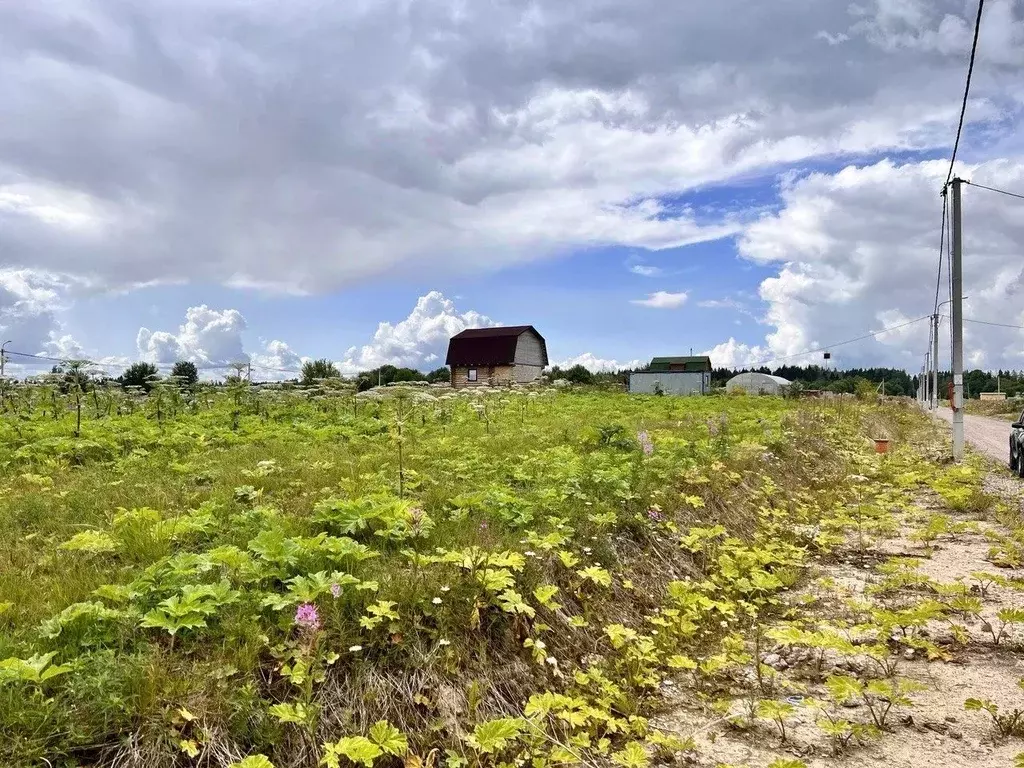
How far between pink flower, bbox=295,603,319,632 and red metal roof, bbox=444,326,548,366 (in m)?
39.5

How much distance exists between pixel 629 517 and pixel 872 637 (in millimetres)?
1955

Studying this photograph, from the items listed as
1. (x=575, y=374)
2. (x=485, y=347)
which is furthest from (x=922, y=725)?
(x=575, y=374)

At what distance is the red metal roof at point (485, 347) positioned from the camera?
43.1m

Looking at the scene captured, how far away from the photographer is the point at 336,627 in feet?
10.4

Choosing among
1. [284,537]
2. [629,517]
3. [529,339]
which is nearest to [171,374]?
[284,537]

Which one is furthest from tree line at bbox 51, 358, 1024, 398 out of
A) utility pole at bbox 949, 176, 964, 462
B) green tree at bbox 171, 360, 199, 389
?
utility pole at bbox 949, 176, 964, 462

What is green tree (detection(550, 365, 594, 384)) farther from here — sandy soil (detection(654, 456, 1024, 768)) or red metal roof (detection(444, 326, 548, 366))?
sandy soil (detection(654, 456, 1024, 768))

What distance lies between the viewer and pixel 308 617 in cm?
291

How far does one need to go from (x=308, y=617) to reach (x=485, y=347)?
1638 inches

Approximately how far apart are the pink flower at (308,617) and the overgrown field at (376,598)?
1 centimetres

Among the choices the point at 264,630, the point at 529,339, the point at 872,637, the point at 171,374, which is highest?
the point at 529,339

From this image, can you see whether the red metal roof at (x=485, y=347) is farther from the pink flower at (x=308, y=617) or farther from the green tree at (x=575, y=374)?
the pink flower at (x=308, y=617)

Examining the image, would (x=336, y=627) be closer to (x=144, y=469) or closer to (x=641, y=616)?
(x=641, y=616)

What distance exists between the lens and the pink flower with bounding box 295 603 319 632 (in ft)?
9.50
